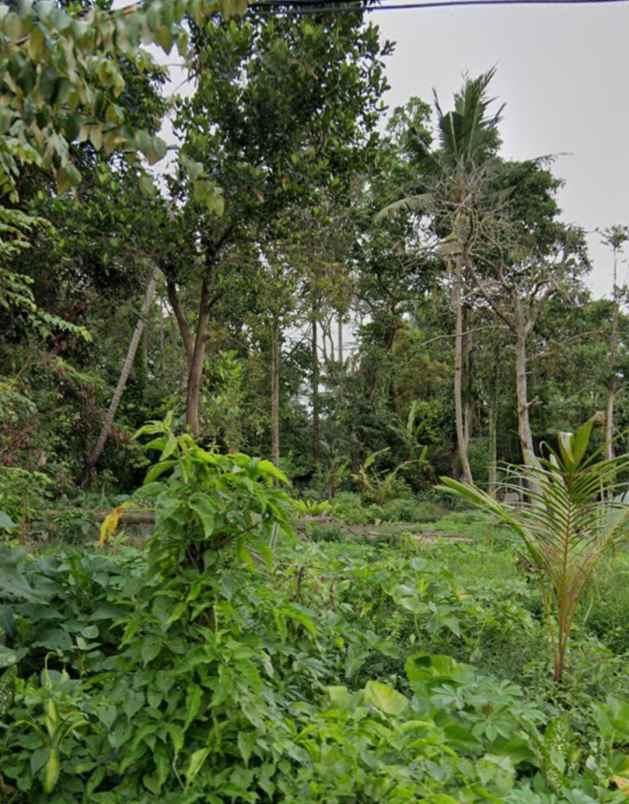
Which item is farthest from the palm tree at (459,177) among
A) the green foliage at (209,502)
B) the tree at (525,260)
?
the green foliage at (209,502)

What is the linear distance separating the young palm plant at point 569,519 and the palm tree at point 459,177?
25.5ft

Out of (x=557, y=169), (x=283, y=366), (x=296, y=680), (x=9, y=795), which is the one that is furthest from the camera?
(x=283, y=366)

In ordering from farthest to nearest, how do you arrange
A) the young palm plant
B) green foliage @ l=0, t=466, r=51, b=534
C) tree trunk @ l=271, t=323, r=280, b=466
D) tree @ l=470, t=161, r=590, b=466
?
1. tree trunk @ l=271, t=323, r=280, b=466
2. tree @ l=470, t=161, r=590, b=466
3. green foliage @ l=0, t=466, r=51, b=534
4. the young palm plant

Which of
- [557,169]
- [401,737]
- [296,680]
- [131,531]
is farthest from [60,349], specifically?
[557,169]

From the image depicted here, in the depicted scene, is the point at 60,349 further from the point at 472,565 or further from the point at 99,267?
the point at 472,565

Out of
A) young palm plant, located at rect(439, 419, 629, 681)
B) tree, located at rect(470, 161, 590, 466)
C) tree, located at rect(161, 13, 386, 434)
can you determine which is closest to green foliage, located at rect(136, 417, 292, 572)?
young palm plant, located at rect(439, 419, 629, 681)

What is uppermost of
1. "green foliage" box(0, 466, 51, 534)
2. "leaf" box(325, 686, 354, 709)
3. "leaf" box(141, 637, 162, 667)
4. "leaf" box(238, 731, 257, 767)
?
"green foliage" box(0, 466, 51, 534)

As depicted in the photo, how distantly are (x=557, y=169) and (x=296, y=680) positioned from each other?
12862mm

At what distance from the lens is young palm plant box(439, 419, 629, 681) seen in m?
2.28

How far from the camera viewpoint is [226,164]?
19.5ft

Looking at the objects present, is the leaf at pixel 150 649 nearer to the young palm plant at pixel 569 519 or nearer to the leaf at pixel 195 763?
the leaf at pixel 195 763

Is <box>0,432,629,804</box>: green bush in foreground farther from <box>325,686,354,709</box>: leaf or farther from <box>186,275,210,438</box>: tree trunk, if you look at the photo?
<box>186,275,210,438</box>: tree trunk

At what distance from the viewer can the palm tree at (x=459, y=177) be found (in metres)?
9.89

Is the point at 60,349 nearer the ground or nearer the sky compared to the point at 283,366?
nearer the ground
